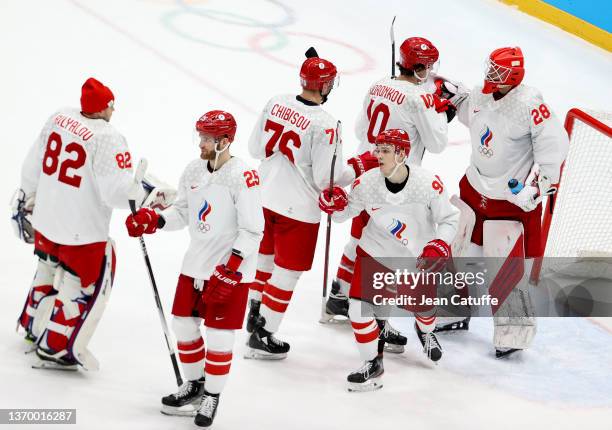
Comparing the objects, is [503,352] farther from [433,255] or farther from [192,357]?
[192,357]

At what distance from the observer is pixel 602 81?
322 inches

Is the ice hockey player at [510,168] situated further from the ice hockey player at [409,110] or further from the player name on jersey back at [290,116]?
the player name on jersey back at [290,116]

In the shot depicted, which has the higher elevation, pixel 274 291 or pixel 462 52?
pixel 462 52

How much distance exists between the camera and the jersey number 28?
3717 mm

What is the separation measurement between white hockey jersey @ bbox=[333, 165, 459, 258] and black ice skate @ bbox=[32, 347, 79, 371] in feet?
4.07

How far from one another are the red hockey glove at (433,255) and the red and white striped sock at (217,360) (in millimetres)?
867

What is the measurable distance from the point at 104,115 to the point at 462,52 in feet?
17.1

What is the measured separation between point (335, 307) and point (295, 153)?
888 millimetres

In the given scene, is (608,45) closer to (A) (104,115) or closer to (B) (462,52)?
(B) (462,52)

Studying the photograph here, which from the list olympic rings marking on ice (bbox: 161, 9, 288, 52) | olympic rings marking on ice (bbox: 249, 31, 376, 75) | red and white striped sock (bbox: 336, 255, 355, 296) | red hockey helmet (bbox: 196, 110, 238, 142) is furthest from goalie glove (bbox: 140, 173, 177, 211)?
olympic rings marking on ice (bbox: 161, 9, 288, 52)

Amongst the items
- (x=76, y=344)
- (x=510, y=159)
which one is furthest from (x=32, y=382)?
(x=510, y=159)

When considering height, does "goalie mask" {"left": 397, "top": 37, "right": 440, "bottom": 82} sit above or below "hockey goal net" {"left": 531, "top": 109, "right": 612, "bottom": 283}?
above

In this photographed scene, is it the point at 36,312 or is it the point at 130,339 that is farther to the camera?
the point at 130,339

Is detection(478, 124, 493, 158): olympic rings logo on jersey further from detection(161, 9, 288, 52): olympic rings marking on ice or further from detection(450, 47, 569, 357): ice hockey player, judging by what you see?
detection(161, 9, 288, 52): olympic rings marking on ice
